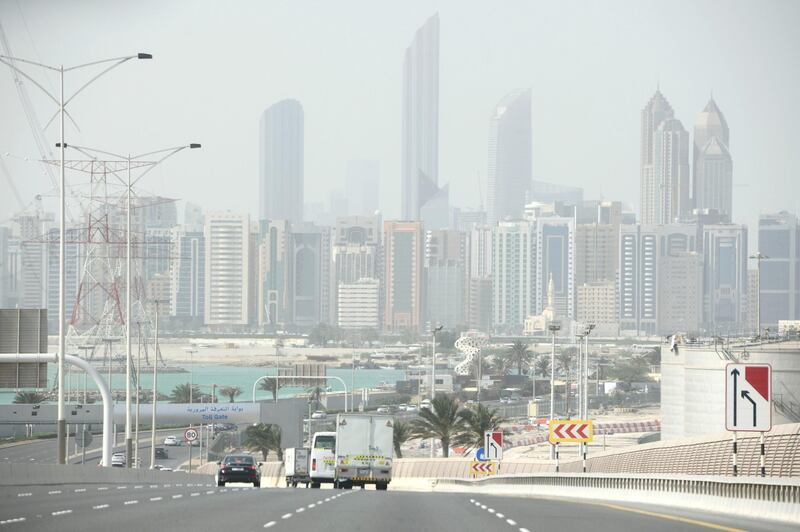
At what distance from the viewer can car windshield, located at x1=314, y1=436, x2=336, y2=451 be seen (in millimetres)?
63438

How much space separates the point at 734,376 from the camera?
94.6 feet

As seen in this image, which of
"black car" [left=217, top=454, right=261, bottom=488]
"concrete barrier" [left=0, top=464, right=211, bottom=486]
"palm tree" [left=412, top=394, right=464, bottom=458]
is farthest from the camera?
"palm tree" [left=412, top=394, right=464, bottom=458]

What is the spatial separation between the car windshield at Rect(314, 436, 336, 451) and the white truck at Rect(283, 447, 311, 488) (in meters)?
13.1

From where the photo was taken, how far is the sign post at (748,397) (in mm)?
28484

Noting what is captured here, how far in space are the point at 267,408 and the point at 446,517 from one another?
96.1 metres

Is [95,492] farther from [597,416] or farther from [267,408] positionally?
[597,416]

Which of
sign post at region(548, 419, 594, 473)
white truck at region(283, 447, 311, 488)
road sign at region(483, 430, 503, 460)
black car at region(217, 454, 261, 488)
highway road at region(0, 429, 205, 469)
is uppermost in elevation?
sign post at region(548, 419, 594, 473)

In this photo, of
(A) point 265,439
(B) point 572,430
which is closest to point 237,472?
(B) point 572,430

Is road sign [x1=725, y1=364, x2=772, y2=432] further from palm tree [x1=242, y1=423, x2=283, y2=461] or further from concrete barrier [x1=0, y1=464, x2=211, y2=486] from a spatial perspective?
palm tree [x1=242, y1=423, x2=283, y2=461]

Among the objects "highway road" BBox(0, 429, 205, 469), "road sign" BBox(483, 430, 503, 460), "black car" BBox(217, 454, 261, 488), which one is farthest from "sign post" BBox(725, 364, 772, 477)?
"highway road" BBox(0, 429, 205, 469)

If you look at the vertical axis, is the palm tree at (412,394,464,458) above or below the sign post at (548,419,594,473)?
below

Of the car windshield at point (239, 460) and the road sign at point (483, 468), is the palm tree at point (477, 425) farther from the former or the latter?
the car windshield at point (239, 460)

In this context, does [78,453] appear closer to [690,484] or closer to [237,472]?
[237,472]

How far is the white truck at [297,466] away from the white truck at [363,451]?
16012mm
